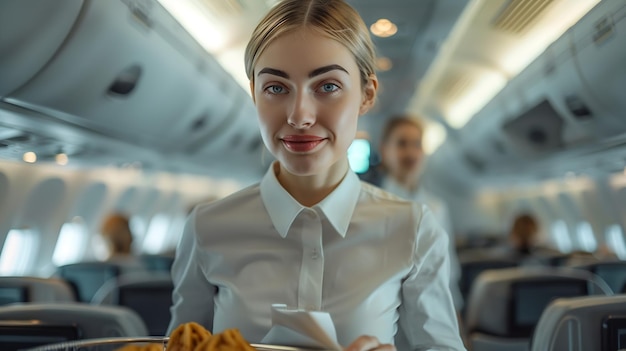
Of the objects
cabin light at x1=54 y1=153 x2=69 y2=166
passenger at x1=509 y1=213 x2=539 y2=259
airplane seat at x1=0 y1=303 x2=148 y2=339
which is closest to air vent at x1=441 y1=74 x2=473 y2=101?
passenger at x1=509 y1=213 x2=539 y2=259

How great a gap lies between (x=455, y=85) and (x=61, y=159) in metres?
4.79

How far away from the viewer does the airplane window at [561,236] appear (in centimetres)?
1037

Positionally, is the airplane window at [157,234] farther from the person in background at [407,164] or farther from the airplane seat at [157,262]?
the person in background at [407,164]

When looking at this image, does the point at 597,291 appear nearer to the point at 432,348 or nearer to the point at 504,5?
the point at 504,5

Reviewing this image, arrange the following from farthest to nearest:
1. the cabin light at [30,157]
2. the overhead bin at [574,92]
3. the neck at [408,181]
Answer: the neck at [408,181] < the cabin light at [30,157] < the overhead bin at [574,92]

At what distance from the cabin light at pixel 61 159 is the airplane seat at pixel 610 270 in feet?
12.4

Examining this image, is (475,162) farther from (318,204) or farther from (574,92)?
(318,204)

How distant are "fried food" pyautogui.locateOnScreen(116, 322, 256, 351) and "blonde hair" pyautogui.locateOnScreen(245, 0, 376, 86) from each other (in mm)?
705

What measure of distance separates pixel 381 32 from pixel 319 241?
3.52 m

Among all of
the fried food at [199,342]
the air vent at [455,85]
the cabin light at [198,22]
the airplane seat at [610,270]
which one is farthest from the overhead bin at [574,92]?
the fried food at [199,342]

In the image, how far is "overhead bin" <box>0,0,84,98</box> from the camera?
7.41 ft

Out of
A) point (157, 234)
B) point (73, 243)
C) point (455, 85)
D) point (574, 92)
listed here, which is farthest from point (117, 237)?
point (574, 92)

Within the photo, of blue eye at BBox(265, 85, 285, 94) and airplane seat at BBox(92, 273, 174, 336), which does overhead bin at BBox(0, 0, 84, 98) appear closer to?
blue eye at BBox(265, 85, 285, 94)

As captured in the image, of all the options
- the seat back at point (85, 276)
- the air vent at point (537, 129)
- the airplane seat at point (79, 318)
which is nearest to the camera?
the airplane seat at point (79, 318)
